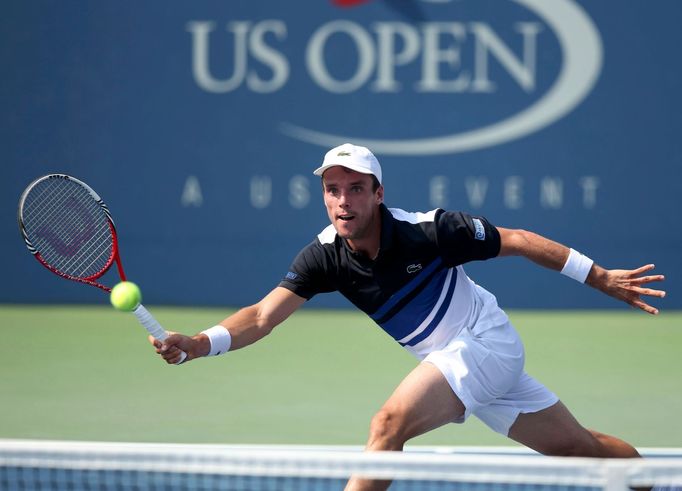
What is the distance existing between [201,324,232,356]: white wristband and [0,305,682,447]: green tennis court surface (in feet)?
5.22

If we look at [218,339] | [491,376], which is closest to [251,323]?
[218,339]

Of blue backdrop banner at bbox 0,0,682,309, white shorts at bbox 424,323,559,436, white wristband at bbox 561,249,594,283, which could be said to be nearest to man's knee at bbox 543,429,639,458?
white shorts at bbox 424,323,559,436

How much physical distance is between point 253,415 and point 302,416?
0.87 feet

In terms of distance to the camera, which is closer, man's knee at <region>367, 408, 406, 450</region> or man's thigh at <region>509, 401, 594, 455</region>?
man's knee at <region>367, 408, 406, 450</region>

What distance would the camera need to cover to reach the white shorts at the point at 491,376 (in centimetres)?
437

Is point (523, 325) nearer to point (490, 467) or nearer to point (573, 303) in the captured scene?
point (573, 303)

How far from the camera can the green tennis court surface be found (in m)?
6.26

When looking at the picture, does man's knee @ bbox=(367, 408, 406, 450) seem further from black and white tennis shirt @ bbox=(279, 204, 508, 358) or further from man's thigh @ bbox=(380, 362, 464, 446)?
black and white tennis shirt @ bbox=(279, 204, 508, 358)

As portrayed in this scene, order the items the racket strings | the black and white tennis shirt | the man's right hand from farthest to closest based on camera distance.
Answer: the racket strings → the black and white tennis shirt → the man's right hand

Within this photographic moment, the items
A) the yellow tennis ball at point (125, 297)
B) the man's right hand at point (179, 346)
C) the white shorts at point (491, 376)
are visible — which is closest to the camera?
the yellow tennis ball at point (125, 297)

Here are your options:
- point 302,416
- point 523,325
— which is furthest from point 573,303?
point 302,416

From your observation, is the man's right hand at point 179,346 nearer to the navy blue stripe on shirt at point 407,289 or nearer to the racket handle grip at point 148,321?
the racket handle grip at point 148,321

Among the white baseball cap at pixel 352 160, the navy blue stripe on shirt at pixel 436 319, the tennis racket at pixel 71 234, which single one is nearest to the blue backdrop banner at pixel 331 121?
the tennis racket at pixel 71 234

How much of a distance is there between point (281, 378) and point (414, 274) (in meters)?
3.08
